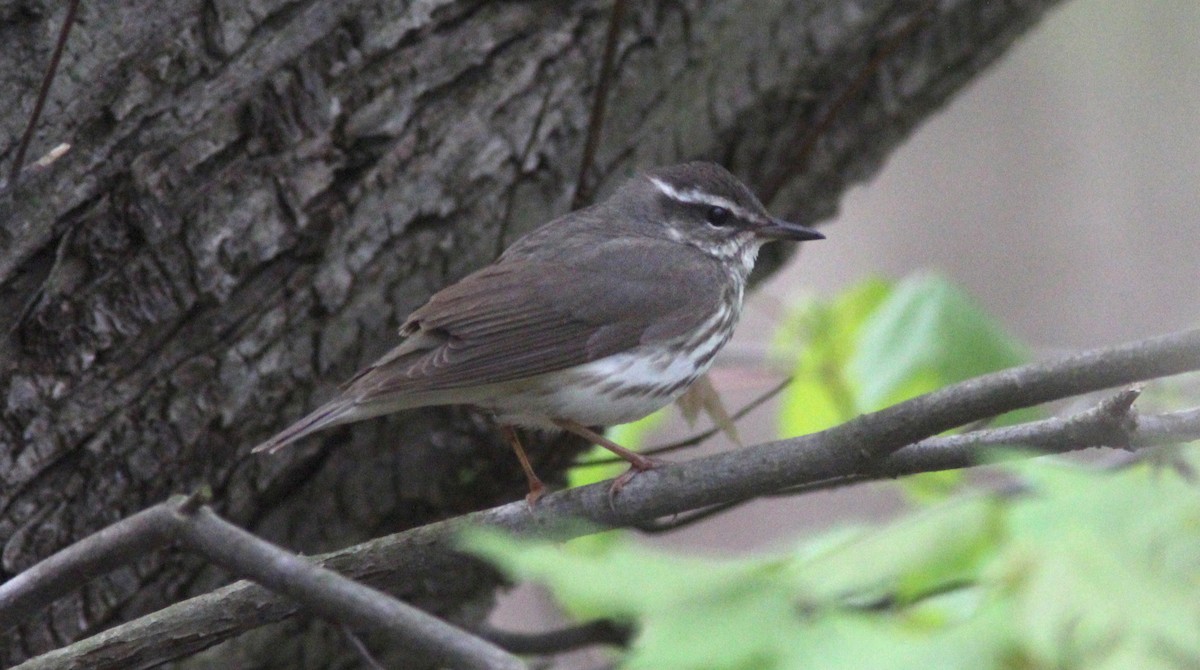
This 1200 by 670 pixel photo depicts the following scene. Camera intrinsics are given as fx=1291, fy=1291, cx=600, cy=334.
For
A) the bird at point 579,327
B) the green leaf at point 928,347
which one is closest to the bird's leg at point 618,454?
the bird at point 579,327

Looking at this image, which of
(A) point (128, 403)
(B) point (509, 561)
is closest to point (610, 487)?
(A) point (128, 403)

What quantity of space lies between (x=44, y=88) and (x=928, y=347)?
2.68 m

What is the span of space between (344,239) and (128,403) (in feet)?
2.29

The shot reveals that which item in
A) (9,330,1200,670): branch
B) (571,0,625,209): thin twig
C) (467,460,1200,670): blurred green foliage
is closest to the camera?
(467,460,1200,670): blurred green foliage

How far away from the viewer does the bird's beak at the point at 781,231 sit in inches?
165

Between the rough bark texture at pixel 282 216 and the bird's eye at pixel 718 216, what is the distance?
0.68ft

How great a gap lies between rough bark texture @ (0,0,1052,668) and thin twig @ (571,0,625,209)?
7cm

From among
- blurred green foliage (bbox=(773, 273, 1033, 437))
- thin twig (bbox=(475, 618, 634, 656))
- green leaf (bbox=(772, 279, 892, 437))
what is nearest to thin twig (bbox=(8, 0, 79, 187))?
thin twig (bbox=(475, 618, 634, 656))

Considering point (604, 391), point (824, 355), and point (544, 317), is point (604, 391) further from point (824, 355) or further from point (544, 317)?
point (824, 355)

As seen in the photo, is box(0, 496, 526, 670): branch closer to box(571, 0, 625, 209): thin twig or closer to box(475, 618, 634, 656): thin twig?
box(571, 0, 625, 209): thin twig

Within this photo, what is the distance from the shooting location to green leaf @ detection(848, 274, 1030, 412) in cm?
413

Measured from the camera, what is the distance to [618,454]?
11.5 ft

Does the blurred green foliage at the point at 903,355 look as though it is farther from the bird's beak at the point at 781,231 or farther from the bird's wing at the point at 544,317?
the bird's wing at the point at 544,317

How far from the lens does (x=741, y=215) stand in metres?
4.20
